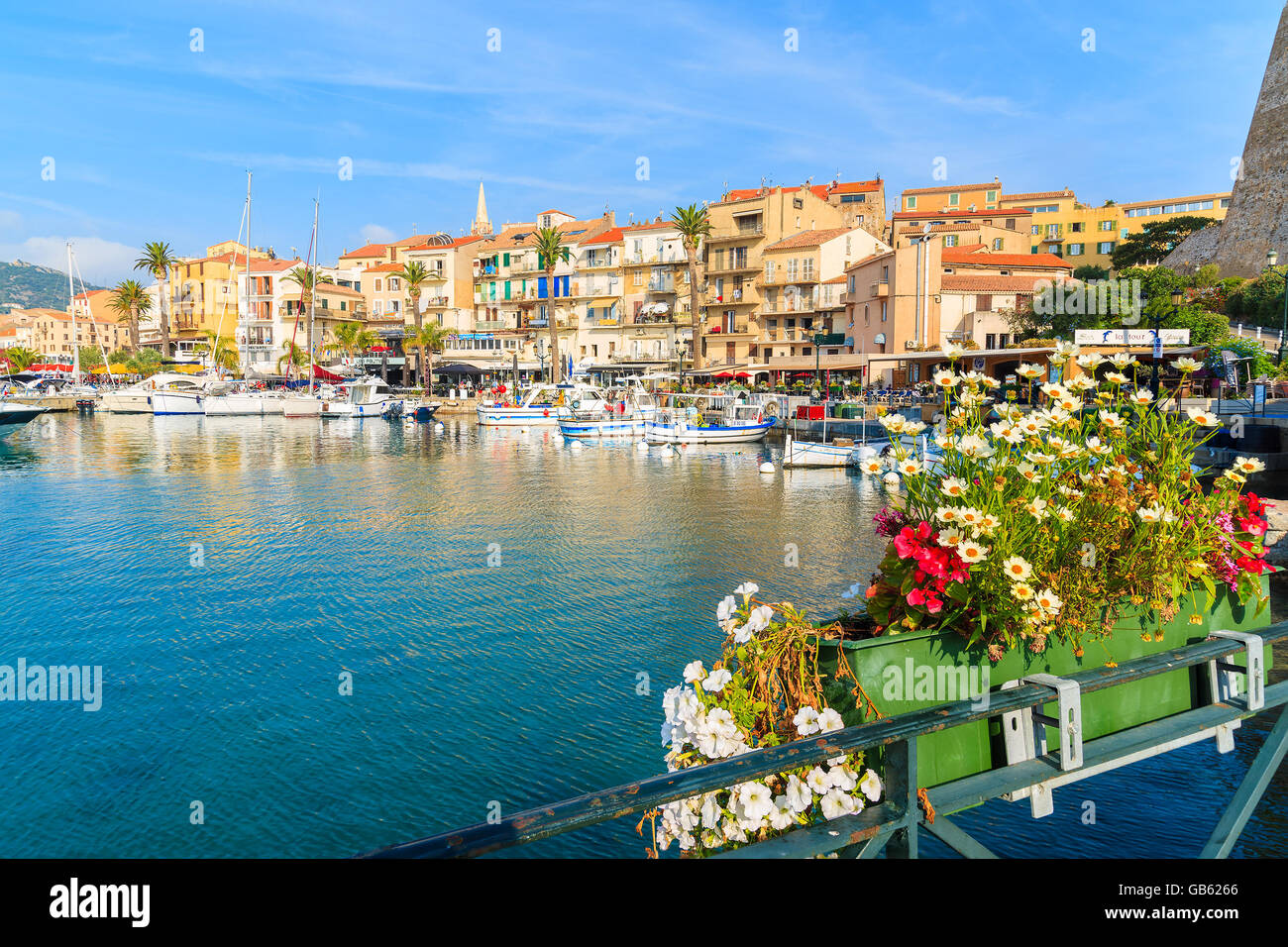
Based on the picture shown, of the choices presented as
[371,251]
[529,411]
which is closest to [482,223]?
[371,251]

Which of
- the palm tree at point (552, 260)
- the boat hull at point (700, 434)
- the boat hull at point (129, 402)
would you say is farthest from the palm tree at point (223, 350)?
the boat hull at point (700, 434)

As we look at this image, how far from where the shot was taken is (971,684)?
138 inches

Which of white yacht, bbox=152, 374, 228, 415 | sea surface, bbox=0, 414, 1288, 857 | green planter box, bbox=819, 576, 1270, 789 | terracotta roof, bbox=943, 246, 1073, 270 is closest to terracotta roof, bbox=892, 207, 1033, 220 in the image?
terracotta roof, bbox=943, 246, 1073, 270

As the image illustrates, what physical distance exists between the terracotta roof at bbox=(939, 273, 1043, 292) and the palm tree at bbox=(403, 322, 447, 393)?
152 ft

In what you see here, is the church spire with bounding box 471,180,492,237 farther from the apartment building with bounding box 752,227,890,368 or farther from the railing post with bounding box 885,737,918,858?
the railing post with bounding box 885,737,918,858

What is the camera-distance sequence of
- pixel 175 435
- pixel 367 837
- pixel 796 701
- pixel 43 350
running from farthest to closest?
pixel 43 350 < pixel 175 435 < pixel 367 837 < pixel 796 701

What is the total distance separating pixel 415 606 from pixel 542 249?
64719mm

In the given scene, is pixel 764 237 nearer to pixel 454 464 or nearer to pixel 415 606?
pixel 454 464

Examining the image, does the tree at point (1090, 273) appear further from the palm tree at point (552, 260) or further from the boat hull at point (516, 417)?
the boat hull at point (516, 417)

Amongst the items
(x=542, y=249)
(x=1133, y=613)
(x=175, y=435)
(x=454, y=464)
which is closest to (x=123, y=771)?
(x=1133, y=613)

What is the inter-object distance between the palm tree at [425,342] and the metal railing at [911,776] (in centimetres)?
7778

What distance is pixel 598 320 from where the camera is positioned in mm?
78438

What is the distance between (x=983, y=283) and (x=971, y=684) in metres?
53.7

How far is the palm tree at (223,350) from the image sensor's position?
90.2m
